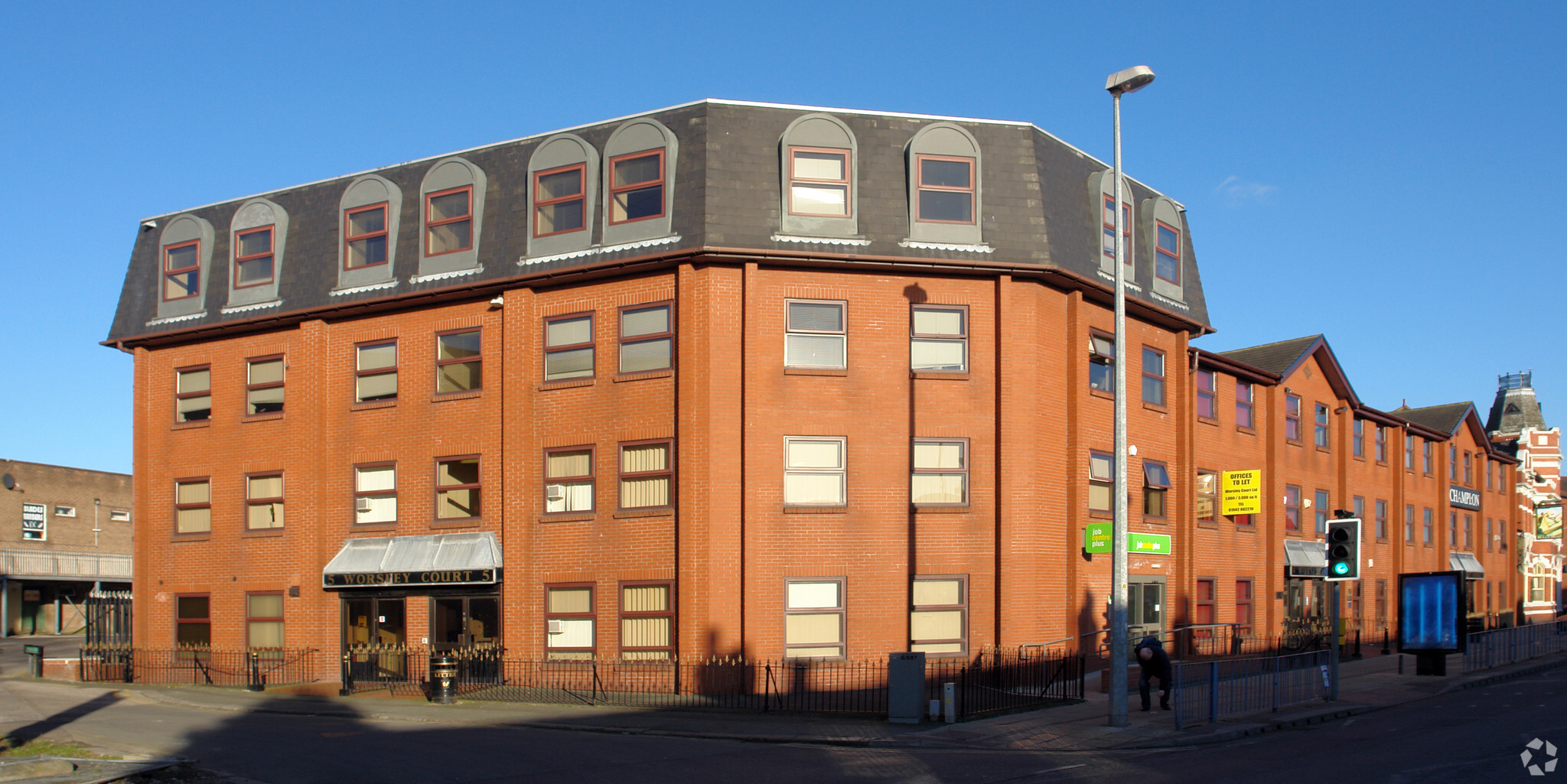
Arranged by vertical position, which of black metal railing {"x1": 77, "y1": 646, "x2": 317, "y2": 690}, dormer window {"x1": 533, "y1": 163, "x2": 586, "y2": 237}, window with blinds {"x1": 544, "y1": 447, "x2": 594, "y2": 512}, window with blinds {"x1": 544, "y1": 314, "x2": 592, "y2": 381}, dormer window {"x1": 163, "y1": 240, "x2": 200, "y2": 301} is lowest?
black metal railing {"x1": 77, "y1": 646, "x2": 317, "y2": 690}

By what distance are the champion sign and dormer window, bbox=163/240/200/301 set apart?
47225mm

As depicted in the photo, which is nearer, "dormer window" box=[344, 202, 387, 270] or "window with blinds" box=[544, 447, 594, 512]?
"window with blinds" box=[544, 447, 594, 512]

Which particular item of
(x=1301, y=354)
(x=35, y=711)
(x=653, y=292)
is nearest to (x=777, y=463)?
(x=653, y=292)

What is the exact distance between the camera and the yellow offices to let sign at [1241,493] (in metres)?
33.5

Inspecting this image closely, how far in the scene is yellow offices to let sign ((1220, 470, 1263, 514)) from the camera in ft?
110

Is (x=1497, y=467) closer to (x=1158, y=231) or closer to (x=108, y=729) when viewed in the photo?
(x=1158, y=231)

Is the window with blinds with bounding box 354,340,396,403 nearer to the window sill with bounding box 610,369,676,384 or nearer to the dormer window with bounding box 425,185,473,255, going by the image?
the dormer window with bounding box 425,185,473,255

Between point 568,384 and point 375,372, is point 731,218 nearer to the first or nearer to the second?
point 568,384

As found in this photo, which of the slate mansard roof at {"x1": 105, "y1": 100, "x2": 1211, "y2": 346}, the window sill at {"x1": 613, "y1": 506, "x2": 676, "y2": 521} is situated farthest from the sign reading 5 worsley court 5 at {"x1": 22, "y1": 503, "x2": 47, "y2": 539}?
the window sill at {"x1": 613, "y1": 506, "x2": 676, "y2": 521}

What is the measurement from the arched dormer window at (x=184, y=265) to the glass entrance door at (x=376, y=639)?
931cm

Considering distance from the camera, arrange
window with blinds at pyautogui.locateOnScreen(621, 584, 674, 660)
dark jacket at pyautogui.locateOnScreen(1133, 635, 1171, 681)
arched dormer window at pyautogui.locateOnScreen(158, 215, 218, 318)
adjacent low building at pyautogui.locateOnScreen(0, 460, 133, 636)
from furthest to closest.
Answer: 1. adjacent low building at pyautogui.locateOnScreen(0, 460, 133, 636)
2. arched dormer window at pyautogui.locateOnScreen(158, 215, 218, 318)
3. window with blinds at pyautogui.locateOnScreen(621, 584, 674, 660)
4. dark jacket at pyautogui.locateOnScreen(1133, 635, 1171, 681)

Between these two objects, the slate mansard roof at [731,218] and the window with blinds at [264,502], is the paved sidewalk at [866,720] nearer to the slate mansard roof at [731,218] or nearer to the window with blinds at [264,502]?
the window with blinds at [264,502]

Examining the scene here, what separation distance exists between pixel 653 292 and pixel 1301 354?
22.1 m

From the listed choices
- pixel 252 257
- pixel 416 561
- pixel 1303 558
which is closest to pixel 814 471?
pixel 416 561
